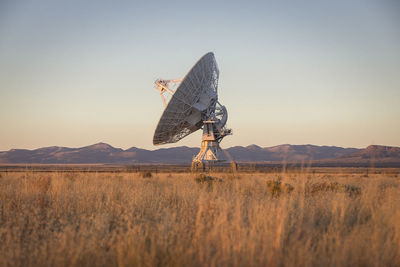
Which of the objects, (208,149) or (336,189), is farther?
(208,149)

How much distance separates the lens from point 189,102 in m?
35.3

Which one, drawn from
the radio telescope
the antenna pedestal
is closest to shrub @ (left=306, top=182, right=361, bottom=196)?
the radio telescope

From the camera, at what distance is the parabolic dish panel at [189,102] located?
32969 millimetres

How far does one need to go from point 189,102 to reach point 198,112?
4.67m

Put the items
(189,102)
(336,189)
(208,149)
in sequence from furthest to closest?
(208,149) < (189,102) < (336,189)

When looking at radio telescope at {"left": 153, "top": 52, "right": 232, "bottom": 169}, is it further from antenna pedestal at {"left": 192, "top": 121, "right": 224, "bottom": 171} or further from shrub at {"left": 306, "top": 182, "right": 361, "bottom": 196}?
shrub at {"left": 306, "top": 182, "right": 361, "bottom": 196}

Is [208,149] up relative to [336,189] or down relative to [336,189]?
up

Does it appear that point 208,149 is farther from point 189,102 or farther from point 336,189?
point 336,189

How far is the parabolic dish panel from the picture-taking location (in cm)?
3297

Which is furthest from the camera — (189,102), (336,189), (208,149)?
(208,149)

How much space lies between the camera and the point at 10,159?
186 meters

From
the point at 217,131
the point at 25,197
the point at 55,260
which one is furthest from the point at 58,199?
the point at 217,131

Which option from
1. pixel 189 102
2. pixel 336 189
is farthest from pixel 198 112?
pixel 336 189

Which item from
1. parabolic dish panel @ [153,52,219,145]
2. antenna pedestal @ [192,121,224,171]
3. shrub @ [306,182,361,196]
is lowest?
shrub @ [306,182,361,196]
